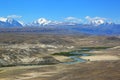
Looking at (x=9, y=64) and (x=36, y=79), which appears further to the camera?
(x=9, y=64)

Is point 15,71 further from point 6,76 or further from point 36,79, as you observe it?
point 36,79

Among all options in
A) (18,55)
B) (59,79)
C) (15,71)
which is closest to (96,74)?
(59,79)

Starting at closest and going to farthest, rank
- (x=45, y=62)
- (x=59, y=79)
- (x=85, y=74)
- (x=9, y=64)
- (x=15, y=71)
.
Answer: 1. (x=59, y=79)
2. (x=85, y=74)
3. (x=15, y=71)
4. (x=9, y=64)
5. (x=45, y=62)

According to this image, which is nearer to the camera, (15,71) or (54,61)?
(15,71)

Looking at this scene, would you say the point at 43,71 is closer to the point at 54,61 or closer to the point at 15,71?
the point at 15,71

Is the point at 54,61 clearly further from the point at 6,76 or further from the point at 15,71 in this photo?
the point at 6,76

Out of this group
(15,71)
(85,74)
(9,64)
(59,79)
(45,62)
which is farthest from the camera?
(45,62)

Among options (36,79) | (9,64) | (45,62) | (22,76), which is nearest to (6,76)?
(22,76)
